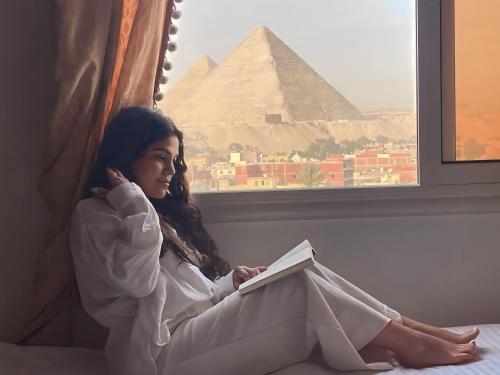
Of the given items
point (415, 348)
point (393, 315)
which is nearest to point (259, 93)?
point (393, 315)

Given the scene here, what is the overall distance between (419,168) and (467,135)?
0.60 ft

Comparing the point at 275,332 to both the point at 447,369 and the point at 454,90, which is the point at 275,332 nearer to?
the point at 447,369

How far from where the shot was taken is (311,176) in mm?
1952

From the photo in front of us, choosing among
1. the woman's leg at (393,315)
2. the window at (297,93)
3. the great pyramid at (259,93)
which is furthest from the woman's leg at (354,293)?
the great pyramid at (259,93)

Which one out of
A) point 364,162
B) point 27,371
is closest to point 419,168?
point 364,162

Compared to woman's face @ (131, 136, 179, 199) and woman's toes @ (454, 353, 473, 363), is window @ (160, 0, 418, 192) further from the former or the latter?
woman's toes @ (454, 353, 473, 363)

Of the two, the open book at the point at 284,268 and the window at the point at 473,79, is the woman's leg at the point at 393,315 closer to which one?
the open book at the point at 284,268

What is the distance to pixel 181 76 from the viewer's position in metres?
1.93

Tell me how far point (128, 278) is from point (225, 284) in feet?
1.25

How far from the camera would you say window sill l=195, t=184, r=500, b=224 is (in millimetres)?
1855

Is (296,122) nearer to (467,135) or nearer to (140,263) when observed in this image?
(467,135)

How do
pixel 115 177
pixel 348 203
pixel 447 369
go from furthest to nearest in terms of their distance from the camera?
pixel 348 203, pixel 115 177, pixel 447 369

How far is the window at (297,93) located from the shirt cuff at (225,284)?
315 millimetres

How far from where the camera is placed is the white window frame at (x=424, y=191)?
1.86 m
